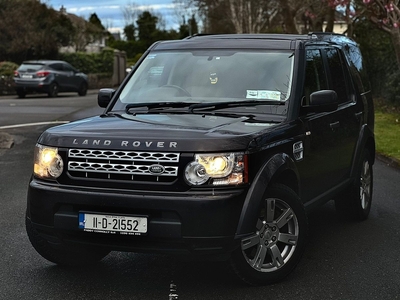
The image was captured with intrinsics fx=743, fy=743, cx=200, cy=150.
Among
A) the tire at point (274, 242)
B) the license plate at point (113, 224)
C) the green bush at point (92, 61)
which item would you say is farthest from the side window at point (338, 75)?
the green bush at point (92, 61)

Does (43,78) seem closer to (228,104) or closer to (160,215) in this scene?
(228,104)

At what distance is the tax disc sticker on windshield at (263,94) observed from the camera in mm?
6052

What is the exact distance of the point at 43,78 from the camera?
1296 inches

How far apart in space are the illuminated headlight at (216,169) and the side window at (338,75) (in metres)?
2.50

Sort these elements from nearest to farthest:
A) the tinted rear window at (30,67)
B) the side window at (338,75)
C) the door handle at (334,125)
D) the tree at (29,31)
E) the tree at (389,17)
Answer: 1. the door handle at (334,125)
2. the side window at (338,75)
3. the tree at (389,17)
4. the tinted rear window at (30,67)
5. the tree at (29,31)

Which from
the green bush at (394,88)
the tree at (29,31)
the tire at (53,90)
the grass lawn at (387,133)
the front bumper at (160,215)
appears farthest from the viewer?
the tree at (29,31)

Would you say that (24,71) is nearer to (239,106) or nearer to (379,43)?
(379,43)

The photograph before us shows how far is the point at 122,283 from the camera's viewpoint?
5.43 meters

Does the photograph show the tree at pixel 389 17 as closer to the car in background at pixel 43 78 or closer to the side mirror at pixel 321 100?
the side mirror at pixel 321 100

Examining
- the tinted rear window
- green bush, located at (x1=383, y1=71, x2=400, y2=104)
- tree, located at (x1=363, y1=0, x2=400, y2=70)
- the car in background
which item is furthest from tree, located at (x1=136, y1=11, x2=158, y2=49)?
tree, located at (x1=363, y1=0, x2=400, y2=70)

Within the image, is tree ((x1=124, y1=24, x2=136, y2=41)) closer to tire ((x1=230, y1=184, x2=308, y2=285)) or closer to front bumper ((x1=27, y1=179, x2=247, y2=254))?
tire ((x1=230, y1=184, x2=308, y2=285))

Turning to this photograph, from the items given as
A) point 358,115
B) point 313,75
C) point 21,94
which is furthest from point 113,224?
point 21,94

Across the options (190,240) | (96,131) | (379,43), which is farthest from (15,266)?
(379,43)

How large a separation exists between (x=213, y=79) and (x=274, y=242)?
Answer: 1649mm
